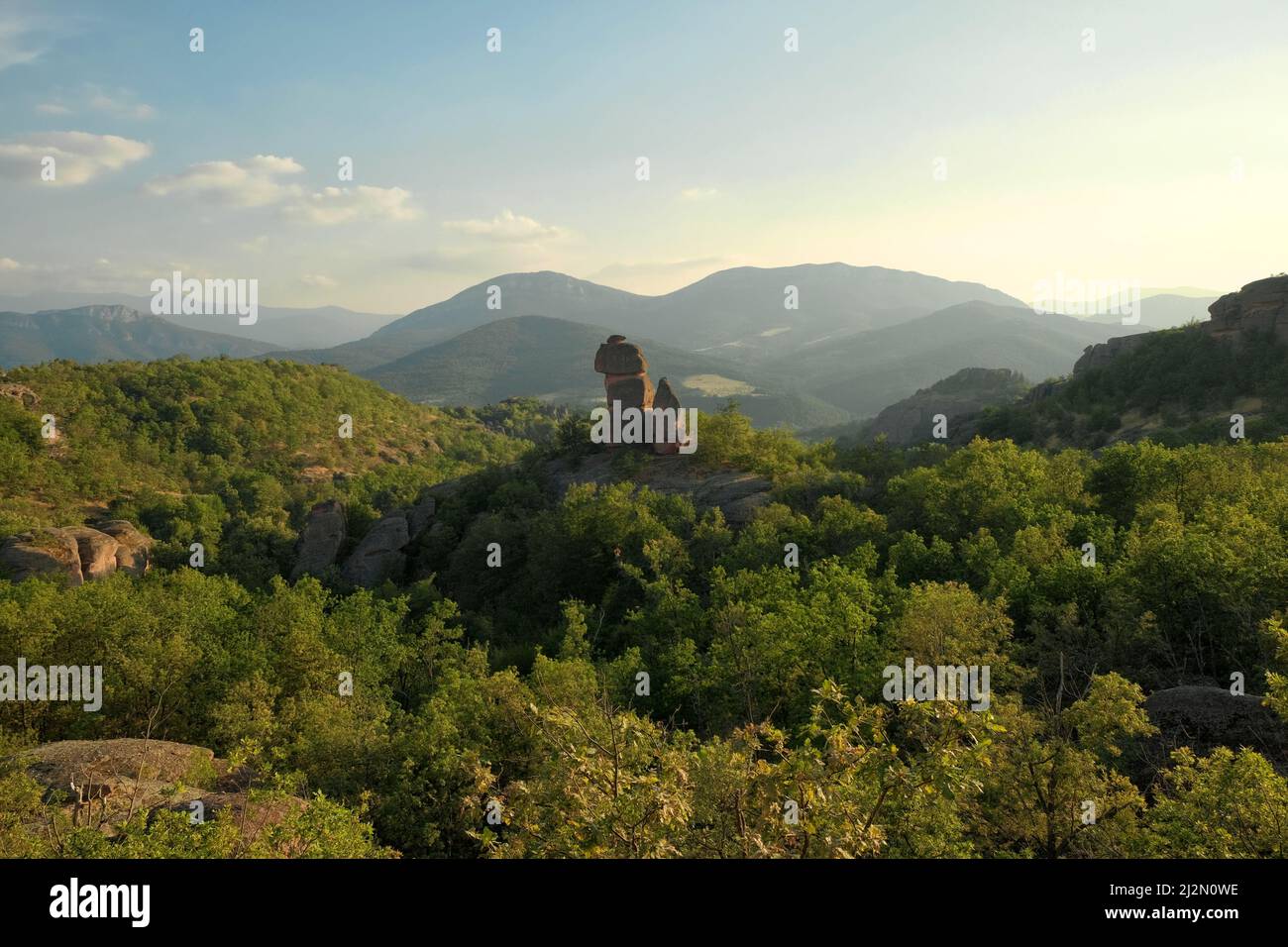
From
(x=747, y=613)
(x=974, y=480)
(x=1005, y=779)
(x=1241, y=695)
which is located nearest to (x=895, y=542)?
(x=974, y=480)

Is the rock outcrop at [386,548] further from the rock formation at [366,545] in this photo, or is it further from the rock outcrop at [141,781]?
the rock outcrop at [141,781]

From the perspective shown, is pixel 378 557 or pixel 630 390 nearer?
pixel 378 557

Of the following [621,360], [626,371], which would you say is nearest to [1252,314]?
[626,371]

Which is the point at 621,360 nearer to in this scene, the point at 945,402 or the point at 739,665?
the point at 739,665

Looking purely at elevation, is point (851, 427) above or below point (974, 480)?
above

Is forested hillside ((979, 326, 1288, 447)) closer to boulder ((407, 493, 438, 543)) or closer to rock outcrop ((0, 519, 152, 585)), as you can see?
boulder ((407, 493, 438, 543))

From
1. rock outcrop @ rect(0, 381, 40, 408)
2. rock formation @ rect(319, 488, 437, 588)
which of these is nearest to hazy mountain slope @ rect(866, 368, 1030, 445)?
rock formation @ rect(319, 488, 437, 588)
